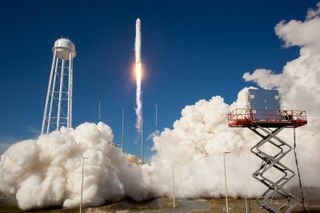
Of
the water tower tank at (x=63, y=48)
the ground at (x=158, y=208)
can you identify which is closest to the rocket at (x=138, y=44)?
the water tower tank at (x=63, y=48)

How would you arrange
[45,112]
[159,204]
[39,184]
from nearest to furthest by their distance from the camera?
[39,184]
[45,112]
[159,204]

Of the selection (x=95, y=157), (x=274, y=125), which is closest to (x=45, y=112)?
(x=95, y=157)

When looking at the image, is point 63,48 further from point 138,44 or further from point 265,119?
point 265,119

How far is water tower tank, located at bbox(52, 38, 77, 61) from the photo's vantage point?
95.0 meters

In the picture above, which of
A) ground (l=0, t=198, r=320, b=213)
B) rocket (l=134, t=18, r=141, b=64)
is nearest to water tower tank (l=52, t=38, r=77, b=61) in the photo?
rocket (l=134, t=18, r=141, b=64)

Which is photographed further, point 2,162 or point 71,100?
point 71,100

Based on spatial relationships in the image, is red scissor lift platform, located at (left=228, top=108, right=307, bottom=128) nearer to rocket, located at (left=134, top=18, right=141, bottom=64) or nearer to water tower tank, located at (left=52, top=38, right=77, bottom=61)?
rocket, located at (left=134, top=18, right=141, bottom=64)

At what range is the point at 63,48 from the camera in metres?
94.9

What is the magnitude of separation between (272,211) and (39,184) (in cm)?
Result: 5577

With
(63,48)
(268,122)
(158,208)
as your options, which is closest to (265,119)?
(268,122)

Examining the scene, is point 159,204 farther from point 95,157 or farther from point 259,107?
point 259,107

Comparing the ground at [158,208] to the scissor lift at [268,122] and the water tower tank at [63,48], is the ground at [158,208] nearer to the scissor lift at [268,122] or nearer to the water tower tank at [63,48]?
the scissor lift at [268,122]

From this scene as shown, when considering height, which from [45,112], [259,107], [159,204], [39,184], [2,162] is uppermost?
[45,112]

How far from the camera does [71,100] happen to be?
3617 inches
